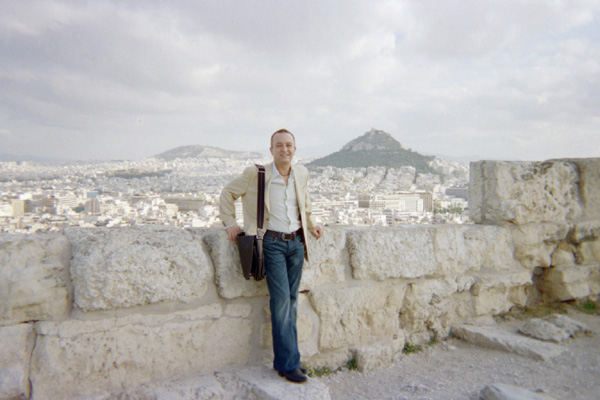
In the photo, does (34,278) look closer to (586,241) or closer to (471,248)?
(471,248)

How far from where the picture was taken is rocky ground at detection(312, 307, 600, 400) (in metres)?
2.47

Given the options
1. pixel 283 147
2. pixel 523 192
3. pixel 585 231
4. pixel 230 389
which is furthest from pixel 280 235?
pixel 585 231

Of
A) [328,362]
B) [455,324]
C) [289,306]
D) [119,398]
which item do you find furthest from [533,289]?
[119,398]

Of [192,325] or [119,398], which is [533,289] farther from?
[119,398]

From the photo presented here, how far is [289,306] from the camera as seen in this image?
2.40 meters

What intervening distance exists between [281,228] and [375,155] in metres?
52.1

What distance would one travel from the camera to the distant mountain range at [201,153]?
59.1 meters

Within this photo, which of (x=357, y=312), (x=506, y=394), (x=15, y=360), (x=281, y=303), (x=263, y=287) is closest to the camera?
(x=15, y=360)

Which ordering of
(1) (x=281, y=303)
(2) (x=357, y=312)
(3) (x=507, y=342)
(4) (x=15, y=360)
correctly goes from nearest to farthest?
(4) (x=15, y=360), (1) (x=281, y=303), (2) (x=357, y=312), (3) (x=507, y=342)

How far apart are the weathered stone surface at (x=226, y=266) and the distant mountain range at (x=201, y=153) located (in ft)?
185

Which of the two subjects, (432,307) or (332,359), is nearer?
(332,359)

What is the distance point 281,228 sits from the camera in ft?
7.98

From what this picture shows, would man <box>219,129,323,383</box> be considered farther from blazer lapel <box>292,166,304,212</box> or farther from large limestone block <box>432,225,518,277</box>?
large limestone block <box>432,225,518,277</box>

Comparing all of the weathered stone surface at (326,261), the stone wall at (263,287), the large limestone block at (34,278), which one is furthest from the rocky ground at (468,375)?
the large limestone block at (34,278)
